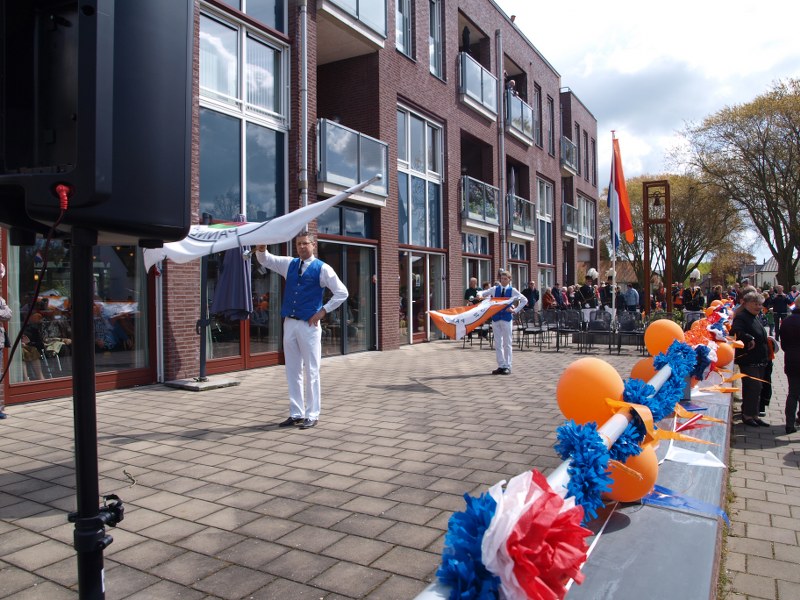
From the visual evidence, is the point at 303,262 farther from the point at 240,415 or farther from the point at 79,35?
the point at 79,35

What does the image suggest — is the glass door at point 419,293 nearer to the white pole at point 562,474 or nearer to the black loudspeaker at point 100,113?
the white pole at point 562,474

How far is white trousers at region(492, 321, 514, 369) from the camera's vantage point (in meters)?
10.2

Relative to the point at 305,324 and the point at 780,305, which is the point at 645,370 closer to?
the point at 305,324

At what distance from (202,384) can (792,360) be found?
7705 millimetres

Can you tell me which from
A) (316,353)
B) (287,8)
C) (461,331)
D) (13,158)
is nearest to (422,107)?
(287,8)

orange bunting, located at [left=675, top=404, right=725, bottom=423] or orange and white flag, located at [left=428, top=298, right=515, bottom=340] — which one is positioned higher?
orange and white flag, located at [left=428, top=298, right=515, bottom=340]

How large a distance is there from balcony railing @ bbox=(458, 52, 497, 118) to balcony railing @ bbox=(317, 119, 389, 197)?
5299 mm

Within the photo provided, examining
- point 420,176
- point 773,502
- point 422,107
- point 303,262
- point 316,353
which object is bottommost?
point 773,502

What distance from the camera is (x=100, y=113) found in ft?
6.06

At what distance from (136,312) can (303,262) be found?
4.01 metres

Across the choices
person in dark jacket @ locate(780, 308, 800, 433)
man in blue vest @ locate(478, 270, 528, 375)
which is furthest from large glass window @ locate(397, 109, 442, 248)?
person in dark jacket @ locate(780, 308, 800, 433)

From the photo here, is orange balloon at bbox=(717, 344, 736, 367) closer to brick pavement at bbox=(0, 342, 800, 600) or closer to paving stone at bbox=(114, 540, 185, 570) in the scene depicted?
brick pavement at bbox=(0, 342, 800, 600)

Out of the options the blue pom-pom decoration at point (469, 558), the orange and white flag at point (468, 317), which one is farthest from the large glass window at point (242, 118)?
the blue pom-pom decoration at point (469, 558)

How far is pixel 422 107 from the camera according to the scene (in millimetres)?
16078
